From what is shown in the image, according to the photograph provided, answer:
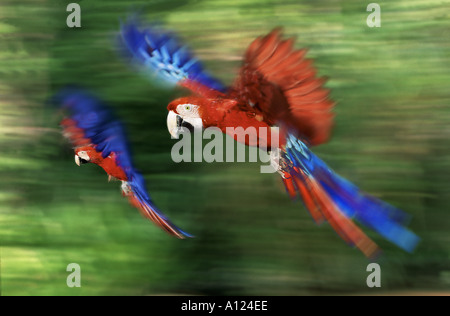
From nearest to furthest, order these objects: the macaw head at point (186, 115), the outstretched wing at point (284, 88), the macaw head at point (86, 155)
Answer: the outstretched wing at point (284, 88), the macaw head at point (186, 115), the macaw head at point (86, 155)

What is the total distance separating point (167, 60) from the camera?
1.37 meters

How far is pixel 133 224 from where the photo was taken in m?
1.47

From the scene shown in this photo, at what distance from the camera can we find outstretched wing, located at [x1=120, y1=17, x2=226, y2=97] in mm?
1368

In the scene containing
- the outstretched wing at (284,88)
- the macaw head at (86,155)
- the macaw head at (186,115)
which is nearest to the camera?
the outstretched wing at (284,88)

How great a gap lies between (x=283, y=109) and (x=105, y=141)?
1.88 ft

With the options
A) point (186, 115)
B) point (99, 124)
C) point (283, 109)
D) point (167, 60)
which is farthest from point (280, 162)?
point (99, 124)

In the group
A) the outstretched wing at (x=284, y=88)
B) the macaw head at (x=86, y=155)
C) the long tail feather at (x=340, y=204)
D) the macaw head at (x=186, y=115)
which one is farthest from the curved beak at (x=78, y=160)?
the long tail feather at (x=340, y=204)

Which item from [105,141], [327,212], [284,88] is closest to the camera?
[284,88]

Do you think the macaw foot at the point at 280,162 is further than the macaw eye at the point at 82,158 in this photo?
No

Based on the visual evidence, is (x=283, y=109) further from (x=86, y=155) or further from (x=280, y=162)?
(x=86, y=155)

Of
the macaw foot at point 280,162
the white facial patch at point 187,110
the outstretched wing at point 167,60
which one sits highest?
the outstretched wing at point 167,60

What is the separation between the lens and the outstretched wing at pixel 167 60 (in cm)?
137

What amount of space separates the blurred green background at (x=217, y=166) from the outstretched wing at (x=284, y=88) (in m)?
0.09

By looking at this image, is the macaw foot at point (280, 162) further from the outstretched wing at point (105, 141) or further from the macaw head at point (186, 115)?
the outstretched wing at point (105, 141)
